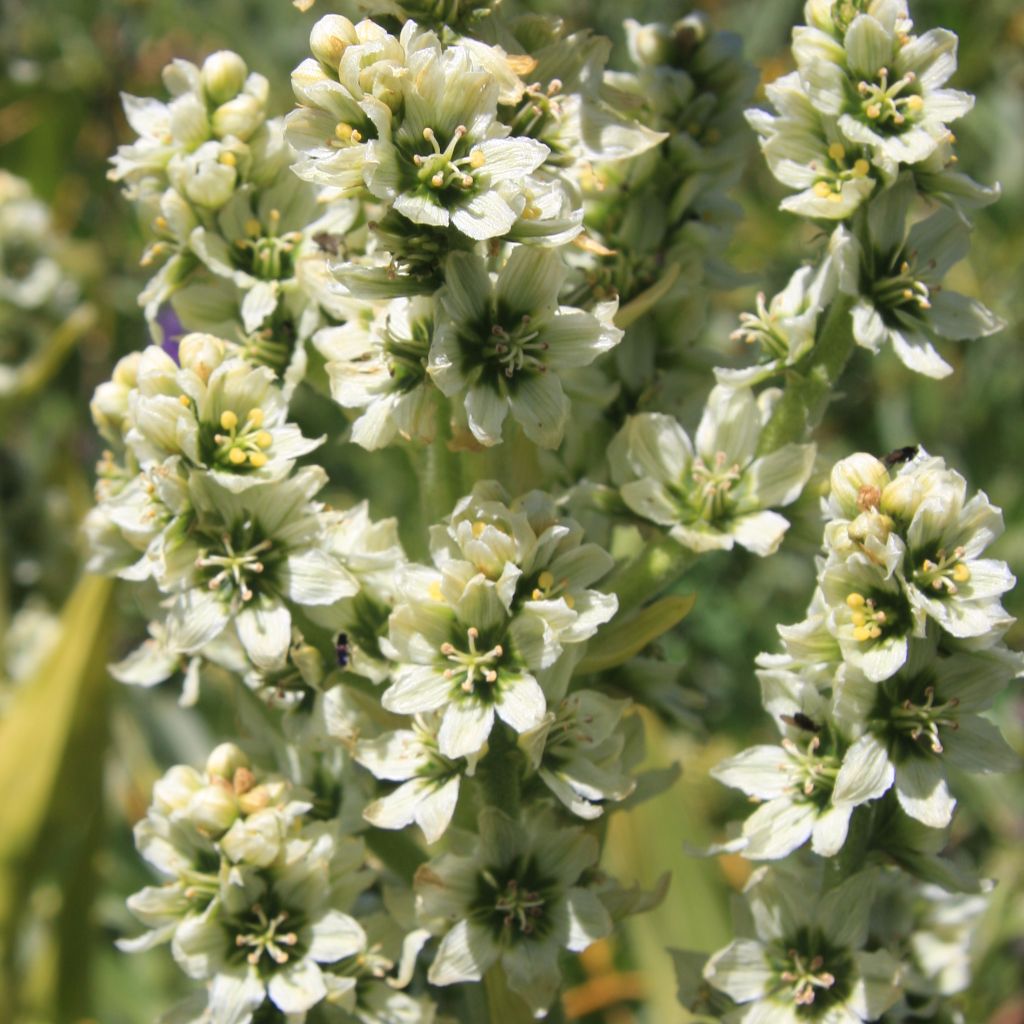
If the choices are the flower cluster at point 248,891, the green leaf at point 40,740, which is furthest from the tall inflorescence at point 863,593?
the green leaf at point 40,740

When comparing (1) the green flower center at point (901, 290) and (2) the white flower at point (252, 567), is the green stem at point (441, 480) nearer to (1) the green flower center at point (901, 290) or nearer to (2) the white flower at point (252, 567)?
(2) the white flower at point (252, 567)

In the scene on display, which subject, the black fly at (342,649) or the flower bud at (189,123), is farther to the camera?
the flower bud at (189,123)

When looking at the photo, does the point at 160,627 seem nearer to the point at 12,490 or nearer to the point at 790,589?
the point at 12,490

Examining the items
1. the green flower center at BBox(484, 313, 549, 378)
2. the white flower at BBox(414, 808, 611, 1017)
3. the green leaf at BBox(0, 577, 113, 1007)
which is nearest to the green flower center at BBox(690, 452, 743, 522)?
the green flower center at BBox(484, 313, 549, 378)

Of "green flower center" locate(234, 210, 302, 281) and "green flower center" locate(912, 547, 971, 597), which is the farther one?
"green flower center" locate(234, 210, 302, 281)

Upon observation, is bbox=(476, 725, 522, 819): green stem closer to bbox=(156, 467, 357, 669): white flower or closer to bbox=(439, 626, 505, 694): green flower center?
bbox=(439, 626, 505, 694): green flower center

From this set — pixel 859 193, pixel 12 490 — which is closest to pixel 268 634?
pixel 859 193
